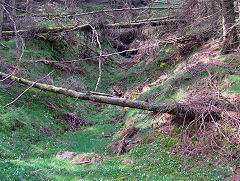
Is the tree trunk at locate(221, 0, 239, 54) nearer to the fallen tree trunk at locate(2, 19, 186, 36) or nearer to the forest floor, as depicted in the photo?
the forest floor

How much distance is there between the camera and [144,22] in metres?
16.9

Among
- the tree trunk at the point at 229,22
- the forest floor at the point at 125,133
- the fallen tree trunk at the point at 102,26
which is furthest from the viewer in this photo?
the fallen tree trunk at the point at 102,26

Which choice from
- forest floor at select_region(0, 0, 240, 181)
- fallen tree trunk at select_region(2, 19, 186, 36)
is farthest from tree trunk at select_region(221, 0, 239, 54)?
fallen tree trunk at select_region(2, 19, 186, 36)

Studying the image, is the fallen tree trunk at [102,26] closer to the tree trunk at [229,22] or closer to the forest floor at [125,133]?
the forest floor at [125,133]

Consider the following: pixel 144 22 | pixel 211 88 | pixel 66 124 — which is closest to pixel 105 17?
pixel 144 22

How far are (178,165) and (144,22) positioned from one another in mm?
11994

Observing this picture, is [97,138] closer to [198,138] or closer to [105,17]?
[198,138]

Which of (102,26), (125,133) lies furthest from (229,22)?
(102,26)

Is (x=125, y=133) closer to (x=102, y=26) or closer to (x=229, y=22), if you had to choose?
(x=229, y=22)

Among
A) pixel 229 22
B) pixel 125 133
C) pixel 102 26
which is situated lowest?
pixel 125 133

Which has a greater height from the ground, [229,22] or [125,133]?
[229,22]

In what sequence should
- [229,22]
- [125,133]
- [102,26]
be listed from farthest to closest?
[102,26] < [229,22] < [125,133]

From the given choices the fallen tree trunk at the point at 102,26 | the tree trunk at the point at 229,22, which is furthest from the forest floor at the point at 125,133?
the fallen tree trunk at the point at 102,26

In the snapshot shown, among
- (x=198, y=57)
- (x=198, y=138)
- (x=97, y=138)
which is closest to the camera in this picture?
(x=198, y=138)
